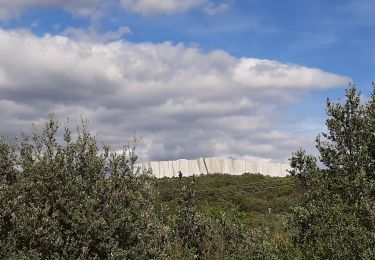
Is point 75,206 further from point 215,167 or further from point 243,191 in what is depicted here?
point 215,167

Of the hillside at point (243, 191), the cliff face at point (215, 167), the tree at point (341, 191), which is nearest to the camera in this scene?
the tree at point (341, 191)

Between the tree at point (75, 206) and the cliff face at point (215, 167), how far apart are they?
86977mm

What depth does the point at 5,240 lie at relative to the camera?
1941 cm

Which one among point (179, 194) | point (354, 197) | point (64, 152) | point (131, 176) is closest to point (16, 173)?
point (64, 152)

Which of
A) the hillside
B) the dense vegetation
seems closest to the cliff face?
the hillside

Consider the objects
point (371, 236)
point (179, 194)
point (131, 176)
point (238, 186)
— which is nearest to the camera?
point (371, 236)

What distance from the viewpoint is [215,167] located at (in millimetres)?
131875

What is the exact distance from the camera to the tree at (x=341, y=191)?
18.4 m

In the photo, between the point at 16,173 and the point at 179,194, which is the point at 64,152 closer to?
the point at 16,173

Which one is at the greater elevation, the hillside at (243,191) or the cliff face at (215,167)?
the cliff face at (215,167)

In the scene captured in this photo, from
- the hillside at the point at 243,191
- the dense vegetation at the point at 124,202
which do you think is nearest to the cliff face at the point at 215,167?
the hillside at the point at 243,191

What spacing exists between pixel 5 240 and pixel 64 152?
412 cm

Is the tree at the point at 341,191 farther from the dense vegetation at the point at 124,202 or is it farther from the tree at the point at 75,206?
the tree at the point at 75,206

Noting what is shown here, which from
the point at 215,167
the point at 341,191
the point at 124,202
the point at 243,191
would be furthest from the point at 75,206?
the point at 215,167
